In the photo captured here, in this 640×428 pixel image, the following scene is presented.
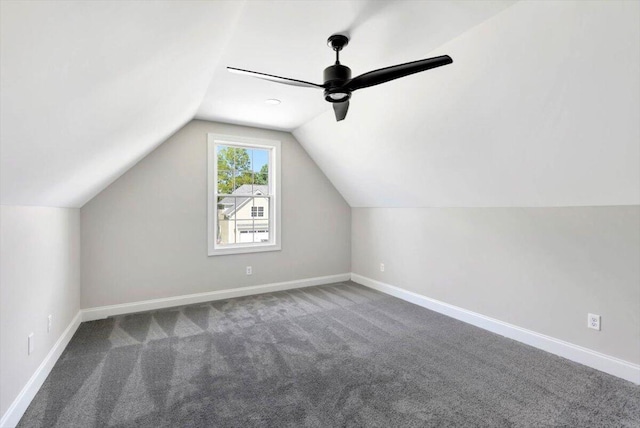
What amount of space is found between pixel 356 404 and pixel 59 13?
2355 mm

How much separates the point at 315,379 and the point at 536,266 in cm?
229

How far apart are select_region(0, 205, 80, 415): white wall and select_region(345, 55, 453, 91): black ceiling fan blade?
2204 millimetres

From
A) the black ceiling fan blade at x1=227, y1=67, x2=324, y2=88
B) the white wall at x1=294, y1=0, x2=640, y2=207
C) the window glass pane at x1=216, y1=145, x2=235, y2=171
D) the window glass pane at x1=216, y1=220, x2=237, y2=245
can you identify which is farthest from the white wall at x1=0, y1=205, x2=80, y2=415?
the white wall at x1=294, y1=0, x2=640, y2=207

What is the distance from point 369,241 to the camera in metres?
5.02

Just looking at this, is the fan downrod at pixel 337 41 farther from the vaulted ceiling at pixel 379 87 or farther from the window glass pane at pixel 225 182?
the window glass pane at pixel 225 182

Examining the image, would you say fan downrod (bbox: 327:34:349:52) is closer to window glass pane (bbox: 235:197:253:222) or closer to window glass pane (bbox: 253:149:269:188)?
window glass pane (bbox: 253:149:269:188)

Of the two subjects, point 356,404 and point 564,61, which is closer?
point 564,61

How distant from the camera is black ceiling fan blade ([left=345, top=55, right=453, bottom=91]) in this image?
1.72 m

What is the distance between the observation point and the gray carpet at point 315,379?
1906 mm

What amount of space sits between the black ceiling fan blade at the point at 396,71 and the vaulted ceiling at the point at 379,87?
1.22ft

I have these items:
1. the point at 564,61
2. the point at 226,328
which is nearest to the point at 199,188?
the point at 226,328

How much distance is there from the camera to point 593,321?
8.21 ft

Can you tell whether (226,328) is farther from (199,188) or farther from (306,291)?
(199,188)

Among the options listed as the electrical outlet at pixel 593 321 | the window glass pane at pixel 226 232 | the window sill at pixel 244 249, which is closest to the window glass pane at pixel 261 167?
the window glass pane at pixel 226 232
